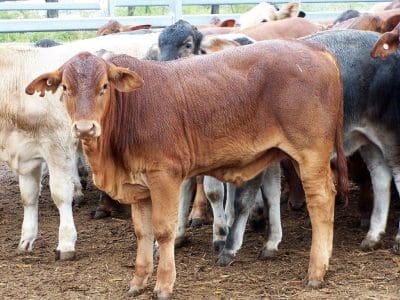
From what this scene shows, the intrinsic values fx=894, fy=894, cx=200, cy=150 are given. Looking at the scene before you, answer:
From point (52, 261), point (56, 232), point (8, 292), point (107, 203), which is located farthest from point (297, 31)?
point (8, 292)

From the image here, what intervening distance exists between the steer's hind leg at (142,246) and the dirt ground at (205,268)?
10cm

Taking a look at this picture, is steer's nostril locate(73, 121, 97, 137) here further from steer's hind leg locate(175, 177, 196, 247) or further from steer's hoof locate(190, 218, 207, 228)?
steer's hoof locate(190, 218, 207, 228)

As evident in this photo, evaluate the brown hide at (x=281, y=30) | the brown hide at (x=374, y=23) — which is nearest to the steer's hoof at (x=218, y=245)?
the brown hide at (x=374, y=23)

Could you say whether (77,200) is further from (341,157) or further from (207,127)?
(341,157)

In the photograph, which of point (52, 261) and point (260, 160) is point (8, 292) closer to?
point (52, 261)

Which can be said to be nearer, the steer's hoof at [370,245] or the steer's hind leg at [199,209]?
the steer's hoof at [370,245]

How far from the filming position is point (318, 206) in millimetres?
6750

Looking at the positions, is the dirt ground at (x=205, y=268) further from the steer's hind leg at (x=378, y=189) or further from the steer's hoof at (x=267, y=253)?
the steer's hind leg at (x=378, y=189)

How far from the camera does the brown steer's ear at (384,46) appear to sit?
7.34 metres

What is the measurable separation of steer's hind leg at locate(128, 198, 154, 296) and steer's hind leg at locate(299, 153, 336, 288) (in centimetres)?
120

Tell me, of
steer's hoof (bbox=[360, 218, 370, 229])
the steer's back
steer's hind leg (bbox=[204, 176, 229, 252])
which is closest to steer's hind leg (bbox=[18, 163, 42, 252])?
steer's hind leg (bbox=[204, 176, 229, 252])

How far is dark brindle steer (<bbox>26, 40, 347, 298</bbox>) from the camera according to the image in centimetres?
634

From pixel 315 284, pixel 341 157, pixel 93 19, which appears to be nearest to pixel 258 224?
pixel 341 157

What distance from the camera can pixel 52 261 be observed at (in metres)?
7.78
